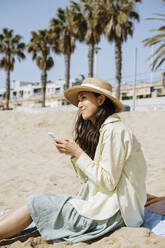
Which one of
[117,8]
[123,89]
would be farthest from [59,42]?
[123,89]

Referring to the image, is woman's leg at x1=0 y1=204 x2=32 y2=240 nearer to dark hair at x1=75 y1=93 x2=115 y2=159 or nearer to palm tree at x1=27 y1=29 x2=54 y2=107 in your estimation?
dark hair at x1=75 y1=93 x2=115 y2=159

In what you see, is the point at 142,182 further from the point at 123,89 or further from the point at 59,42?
the point at 123,89

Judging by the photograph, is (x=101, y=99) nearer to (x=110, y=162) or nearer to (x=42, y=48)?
(x=110, y=162)

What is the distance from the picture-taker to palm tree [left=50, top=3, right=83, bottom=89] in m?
21.8

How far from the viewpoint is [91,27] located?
2044cm

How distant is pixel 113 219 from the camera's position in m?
2.26

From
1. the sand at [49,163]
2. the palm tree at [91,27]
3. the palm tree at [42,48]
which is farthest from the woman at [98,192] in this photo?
the palm tree at [42,48]

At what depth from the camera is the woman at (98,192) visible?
210 centimetres

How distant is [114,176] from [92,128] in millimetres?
549

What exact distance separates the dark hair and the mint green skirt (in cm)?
57

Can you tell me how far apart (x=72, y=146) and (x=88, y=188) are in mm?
498

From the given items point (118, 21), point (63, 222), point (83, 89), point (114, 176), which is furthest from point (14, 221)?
point (118, 21)

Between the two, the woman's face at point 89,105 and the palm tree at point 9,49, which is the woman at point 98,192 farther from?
the palm tree at point 9,49

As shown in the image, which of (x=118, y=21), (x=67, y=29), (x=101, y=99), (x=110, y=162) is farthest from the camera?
(x=67, y=29)
